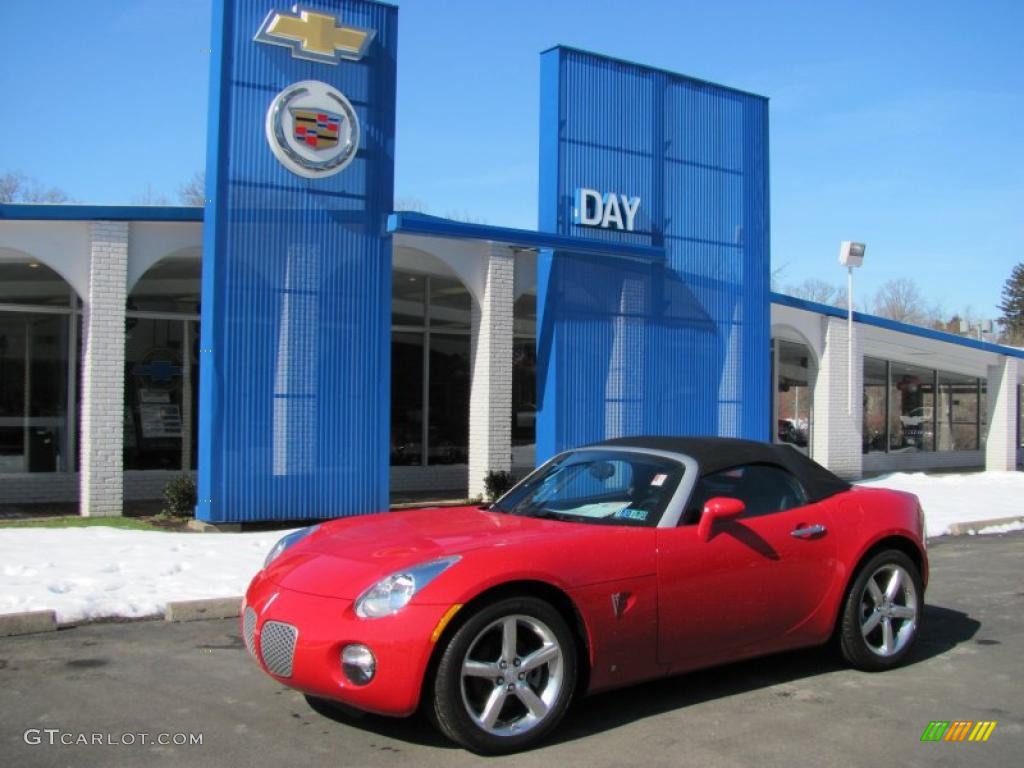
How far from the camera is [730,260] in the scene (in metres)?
16.8

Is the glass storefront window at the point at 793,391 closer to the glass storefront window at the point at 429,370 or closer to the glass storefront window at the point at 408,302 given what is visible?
the glass storefront window at the point at 429,370

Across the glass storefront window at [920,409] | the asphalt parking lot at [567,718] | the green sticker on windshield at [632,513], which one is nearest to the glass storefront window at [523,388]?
the glass storefront window at [920,409]

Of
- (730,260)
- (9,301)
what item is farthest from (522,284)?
(9,301)

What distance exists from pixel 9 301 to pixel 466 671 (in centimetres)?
1257

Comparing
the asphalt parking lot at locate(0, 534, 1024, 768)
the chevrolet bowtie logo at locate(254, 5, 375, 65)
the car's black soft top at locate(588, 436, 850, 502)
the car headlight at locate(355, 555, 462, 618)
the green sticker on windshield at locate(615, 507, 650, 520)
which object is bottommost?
the asphalt parking lot at locate(0, 534, 1024, 768)

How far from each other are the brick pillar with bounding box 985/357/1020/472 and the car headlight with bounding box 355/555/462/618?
22.5 m

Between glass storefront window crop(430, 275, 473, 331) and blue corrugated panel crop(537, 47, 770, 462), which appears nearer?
→ blue corrugated panel crop(537, 47, 770, 462)

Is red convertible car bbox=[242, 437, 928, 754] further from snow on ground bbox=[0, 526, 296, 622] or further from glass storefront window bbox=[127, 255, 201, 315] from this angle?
glass storefront window bbox=[127, 255, 201, 315]

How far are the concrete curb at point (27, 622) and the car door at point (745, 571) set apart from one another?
433 centimetres

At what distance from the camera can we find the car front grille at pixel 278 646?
4.61 m

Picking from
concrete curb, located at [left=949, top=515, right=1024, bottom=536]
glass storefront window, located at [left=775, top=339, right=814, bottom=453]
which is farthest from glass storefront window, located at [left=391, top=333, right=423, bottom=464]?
concrete curb, located at [left=949, top=515, right=1024, bottom=536]

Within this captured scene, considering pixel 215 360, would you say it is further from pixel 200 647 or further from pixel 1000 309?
pixel 1000 309

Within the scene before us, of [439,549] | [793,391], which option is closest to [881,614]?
[439,549]

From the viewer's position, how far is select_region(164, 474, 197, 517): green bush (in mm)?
12375
